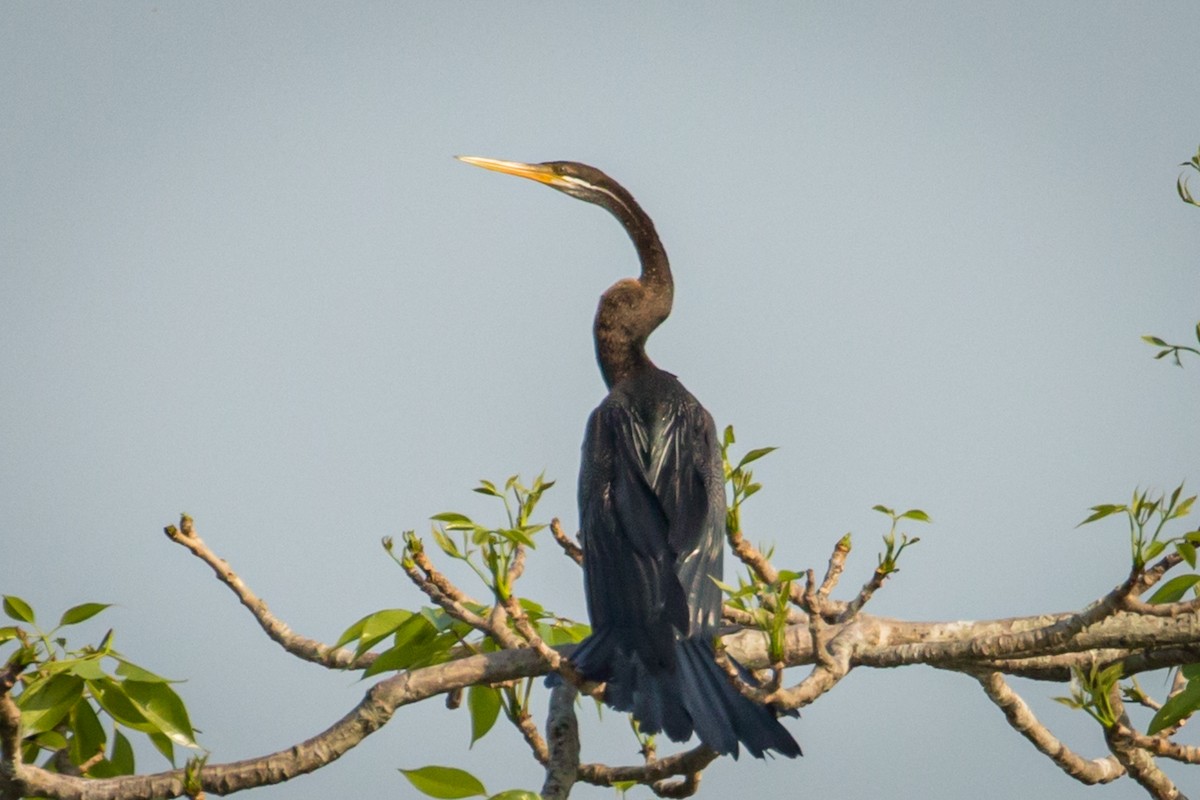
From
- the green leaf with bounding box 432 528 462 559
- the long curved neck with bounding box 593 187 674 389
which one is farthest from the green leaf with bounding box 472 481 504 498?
the long curved neck with bounding box 593 187 674 389

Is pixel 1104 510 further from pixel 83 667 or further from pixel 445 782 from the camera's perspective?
pixel 83 667

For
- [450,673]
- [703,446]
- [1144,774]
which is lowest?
[1144,774]

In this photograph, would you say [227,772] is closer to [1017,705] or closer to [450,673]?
[450,673]

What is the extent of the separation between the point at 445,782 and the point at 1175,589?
1.62m

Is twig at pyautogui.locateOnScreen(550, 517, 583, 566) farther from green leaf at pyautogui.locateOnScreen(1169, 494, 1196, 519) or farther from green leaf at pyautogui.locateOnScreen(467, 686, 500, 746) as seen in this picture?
green leaf at pyautogui.locateOnScreen(1169, 494, 1196, 519)

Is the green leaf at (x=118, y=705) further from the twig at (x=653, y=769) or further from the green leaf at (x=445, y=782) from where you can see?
the twig at (x=653, y=769)

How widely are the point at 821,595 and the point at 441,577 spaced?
88cm

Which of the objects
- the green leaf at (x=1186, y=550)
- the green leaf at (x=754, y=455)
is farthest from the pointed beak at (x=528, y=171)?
the green leaf at (x=1186, y=550)

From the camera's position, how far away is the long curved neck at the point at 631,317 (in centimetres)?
490

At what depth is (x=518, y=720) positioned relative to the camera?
3393mm

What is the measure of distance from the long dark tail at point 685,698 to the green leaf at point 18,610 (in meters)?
1.16

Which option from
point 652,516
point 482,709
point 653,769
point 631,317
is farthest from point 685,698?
point 631,317

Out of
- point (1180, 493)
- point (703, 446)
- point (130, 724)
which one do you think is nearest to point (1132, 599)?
point (1180, 493)

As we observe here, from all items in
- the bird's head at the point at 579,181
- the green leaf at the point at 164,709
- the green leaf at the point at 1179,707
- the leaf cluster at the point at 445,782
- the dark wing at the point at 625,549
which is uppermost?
the bird's head at the point at 579,181
